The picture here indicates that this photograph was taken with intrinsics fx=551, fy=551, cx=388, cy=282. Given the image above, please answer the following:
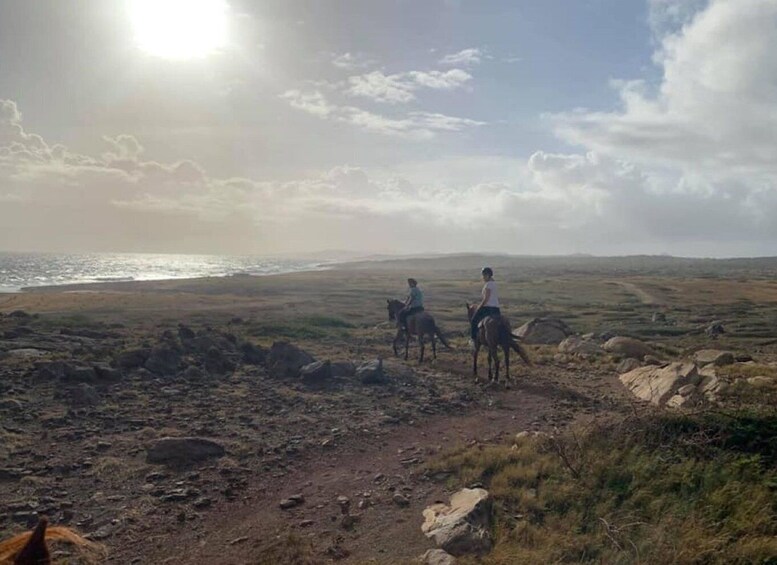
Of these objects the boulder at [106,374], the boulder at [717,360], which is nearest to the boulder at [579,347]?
the boulder at [717,360]

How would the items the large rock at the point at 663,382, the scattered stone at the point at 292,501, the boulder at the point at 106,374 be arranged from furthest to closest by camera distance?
1. the boulder at the point at 106,374
2. the large rock at the point at 663,382
3. the scattered stone at the point at 292,501

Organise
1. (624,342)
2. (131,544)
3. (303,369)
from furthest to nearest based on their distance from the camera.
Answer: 1. (624,342)
2. (303,369)
3. (131,544)

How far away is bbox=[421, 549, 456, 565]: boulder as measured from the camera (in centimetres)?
618

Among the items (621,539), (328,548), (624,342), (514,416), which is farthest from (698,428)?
(624,342)

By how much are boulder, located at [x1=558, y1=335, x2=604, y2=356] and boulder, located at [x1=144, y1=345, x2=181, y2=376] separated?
14289 millimetres

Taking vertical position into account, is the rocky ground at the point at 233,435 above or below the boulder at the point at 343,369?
below

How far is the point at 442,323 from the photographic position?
126 feet

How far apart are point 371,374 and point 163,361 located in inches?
247

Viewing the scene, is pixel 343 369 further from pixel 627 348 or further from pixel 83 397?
pixel 627 348

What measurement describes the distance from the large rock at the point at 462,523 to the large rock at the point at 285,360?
966 cm

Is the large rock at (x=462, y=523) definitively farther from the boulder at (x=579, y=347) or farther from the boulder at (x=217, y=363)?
the boulder at (x=579, y=347)

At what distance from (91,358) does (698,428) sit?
16.9m

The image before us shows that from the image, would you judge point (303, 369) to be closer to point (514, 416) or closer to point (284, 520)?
point (514, 416)

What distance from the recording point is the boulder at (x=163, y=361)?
16.1 metres
